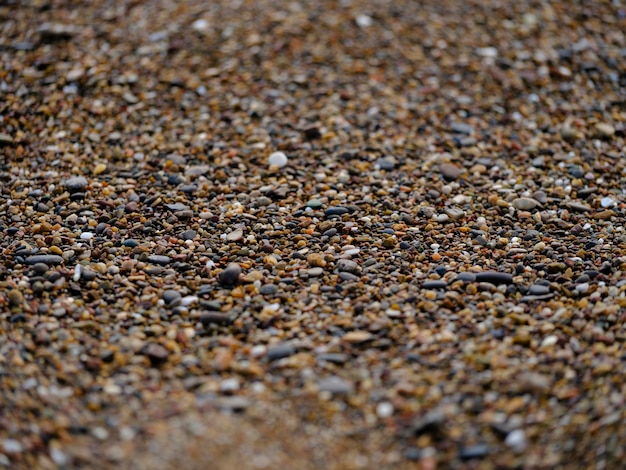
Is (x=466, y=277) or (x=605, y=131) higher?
→ (x=466, y=277)

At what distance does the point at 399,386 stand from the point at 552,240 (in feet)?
4.01

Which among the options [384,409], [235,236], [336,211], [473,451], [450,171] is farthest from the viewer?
[450,171]

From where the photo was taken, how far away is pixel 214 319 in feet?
9.38

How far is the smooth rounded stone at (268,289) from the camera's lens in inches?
119

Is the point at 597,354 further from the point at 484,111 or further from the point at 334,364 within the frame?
the point at 484,111

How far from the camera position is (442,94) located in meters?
4.33

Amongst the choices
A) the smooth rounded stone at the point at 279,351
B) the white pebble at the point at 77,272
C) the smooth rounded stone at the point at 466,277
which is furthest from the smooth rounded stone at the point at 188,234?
the smooth rounded stone at the point at 466,277

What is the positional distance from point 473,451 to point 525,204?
1542 millimetres

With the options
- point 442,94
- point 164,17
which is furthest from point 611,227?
point 164,17

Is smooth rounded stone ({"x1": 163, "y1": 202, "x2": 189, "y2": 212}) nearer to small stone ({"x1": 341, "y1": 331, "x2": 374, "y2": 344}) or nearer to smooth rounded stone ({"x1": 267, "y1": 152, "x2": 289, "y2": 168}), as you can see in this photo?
smooth rounded stone ({"x1": 267, "y1": 152, "x2": 289, "y2": 168})

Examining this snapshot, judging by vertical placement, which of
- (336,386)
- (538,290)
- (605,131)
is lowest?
(605,131)

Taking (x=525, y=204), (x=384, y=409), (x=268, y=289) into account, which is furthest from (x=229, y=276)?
(x=525, y=204)

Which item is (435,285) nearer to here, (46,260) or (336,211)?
(336,211)

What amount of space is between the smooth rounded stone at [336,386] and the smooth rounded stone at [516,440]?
55cm
